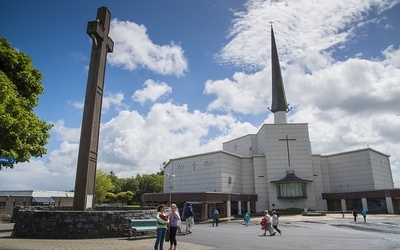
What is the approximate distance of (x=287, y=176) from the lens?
49.1m

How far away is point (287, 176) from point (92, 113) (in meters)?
41.1

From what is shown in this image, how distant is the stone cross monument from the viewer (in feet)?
47.5

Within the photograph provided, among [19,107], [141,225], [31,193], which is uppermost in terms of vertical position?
[19,107]

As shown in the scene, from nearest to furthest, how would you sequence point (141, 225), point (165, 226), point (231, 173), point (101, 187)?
point (165, 226) < point (141, 225) < point (231, 173) < point (101, 187)

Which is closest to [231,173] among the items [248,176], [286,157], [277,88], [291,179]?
[248,176]

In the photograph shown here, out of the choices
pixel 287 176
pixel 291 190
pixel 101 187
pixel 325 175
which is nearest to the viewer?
pixel 291 190

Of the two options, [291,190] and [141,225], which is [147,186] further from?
[141,225]

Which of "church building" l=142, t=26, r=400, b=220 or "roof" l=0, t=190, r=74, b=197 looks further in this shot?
"roof" l=0, t=190, r=74, b=197

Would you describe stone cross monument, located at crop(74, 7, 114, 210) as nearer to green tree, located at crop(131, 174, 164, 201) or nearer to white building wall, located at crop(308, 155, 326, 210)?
white building wall, located at crop(308, 155, 326, 210)

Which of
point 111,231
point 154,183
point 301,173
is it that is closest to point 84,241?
point 111,231

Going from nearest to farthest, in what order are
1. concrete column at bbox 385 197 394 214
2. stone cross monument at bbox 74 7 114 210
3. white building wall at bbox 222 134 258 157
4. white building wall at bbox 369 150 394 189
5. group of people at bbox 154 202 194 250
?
group of people at bbox 154 202 194 250 < stone cross monument at bbox 74 7 114 210 < concrete column at bbox 385 197 394 214 < white building wall at bbox 369 150 394 189 < white building wall at bbox 222 134 258 157

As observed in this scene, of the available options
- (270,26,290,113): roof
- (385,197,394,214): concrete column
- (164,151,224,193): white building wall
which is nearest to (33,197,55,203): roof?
(164,151,224,193): white building wall

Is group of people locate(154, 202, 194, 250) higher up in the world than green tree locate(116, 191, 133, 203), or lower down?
lower down

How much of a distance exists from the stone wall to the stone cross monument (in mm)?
2058
